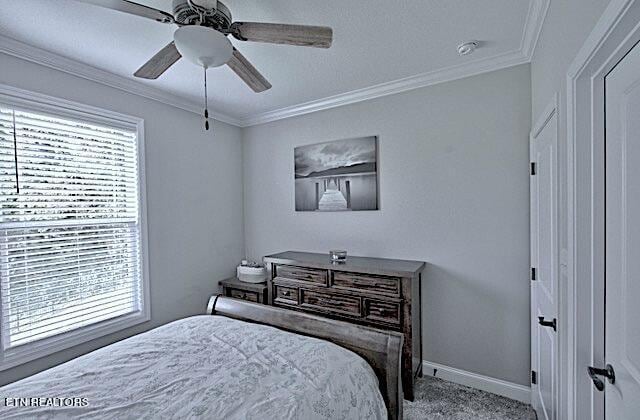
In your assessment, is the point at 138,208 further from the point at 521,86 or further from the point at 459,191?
the point at 521,86

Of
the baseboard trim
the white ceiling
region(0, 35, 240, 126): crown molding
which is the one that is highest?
the white ceiling

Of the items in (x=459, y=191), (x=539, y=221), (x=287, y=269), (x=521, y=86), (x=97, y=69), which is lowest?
(x=287, y=269)

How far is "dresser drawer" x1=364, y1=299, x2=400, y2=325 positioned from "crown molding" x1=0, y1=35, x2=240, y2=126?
104 inches

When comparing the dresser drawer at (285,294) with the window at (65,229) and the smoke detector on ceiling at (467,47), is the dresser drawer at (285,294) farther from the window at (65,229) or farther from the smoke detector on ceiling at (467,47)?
the smoke detector on ceiling at (467,47)

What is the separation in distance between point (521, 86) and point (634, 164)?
177 centimetres

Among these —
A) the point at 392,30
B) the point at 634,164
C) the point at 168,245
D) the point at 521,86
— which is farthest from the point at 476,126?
the point at 168,245

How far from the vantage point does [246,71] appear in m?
1.91

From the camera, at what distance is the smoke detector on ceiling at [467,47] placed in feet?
7.09

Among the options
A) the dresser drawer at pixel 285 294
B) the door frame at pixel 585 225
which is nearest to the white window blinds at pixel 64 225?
the dresser drawer at pixel 285 294

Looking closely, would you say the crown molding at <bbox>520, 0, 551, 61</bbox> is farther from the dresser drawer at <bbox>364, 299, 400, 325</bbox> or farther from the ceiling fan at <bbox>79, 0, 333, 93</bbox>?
the dresser drawer at <bbox>364, 299, 400, 325</bbox>

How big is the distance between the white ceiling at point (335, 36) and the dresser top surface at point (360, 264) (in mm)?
1628

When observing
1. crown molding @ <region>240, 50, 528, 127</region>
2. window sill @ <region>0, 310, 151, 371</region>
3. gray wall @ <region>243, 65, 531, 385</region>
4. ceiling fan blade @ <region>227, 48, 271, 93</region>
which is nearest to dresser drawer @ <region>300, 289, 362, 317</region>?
gray wall @ <region>243, 65, 531, 385</region>

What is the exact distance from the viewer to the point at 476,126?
2.55m

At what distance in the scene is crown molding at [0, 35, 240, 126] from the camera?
6.78 ft
